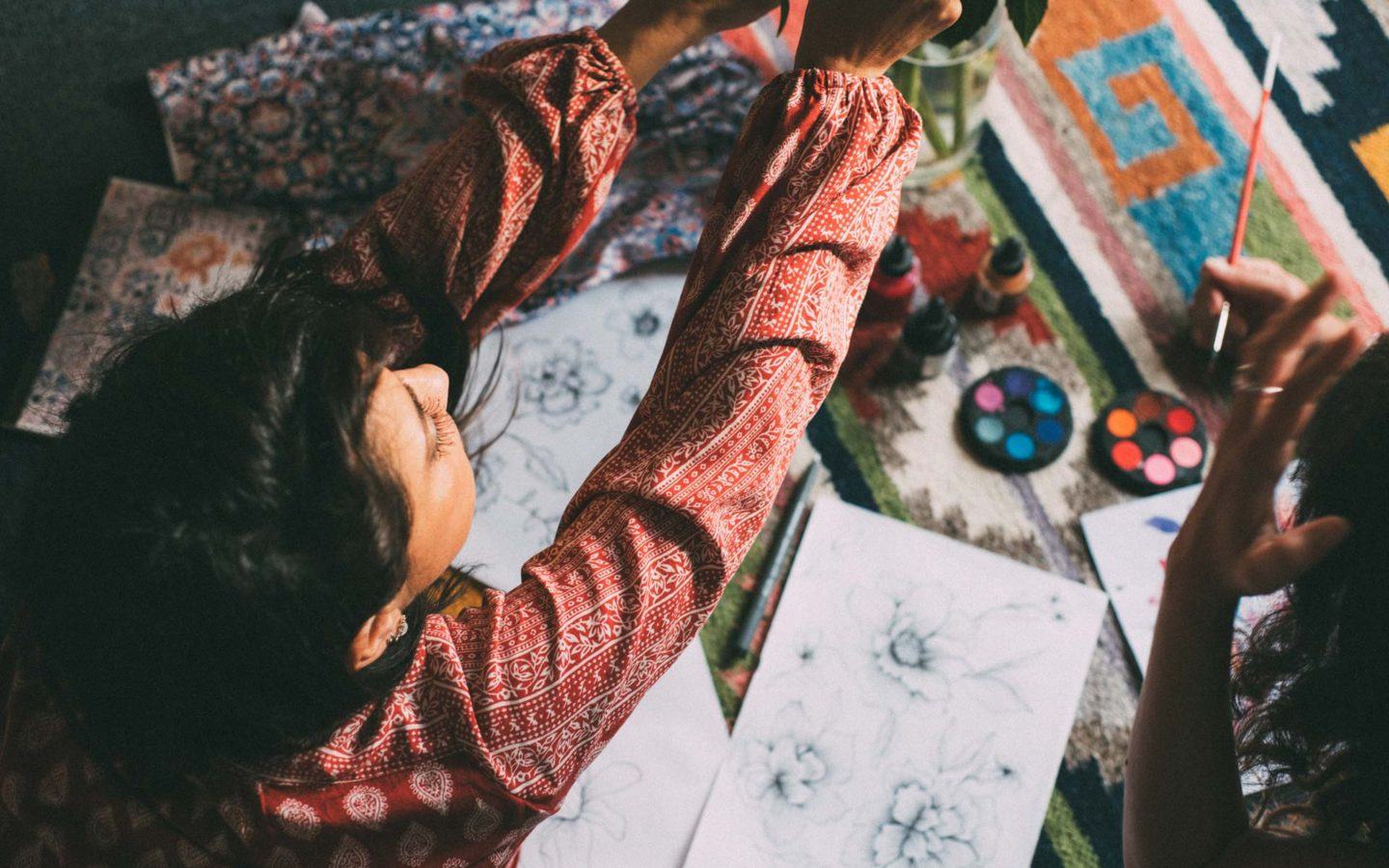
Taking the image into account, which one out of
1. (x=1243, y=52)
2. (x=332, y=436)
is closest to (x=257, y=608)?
A: (x=332, y=436)

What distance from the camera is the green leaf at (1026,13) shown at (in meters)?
0.63

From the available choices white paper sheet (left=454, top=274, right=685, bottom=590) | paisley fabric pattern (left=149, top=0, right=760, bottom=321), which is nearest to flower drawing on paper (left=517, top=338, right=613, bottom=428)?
white paper sheet (left=454, top=274, right=685, bottom=590)

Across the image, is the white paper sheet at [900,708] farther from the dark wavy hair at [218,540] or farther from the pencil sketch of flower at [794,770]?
the dark wavy hair at [218,540]

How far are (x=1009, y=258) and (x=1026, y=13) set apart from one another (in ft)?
0.69

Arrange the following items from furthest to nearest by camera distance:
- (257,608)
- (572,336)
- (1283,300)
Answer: (572,336) → (1283,300) → (257,608)

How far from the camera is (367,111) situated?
0.90m

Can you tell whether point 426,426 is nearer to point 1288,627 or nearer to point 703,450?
point 703,450

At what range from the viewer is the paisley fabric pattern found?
0.88 m

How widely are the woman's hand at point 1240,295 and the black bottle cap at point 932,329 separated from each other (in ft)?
0.58

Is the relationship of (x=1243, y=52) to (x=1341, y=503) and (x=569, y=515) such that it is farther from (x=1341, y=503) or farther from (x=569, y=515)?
(x=569, y=515)

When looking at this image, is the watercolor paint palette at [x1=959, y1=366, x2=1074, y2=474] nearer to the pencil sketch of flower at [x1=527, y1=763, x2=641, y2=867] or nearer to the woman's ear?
the pencil sketch of flower at [x1=527, y1=763, x2=641, y2=867]

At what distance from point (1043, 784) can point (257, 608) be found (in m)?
0.52

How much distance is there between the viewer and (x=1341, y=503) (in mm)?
519

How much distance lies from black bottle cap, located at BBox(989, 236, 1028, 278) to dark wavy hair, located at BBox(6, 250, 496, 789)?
500 millimetres
